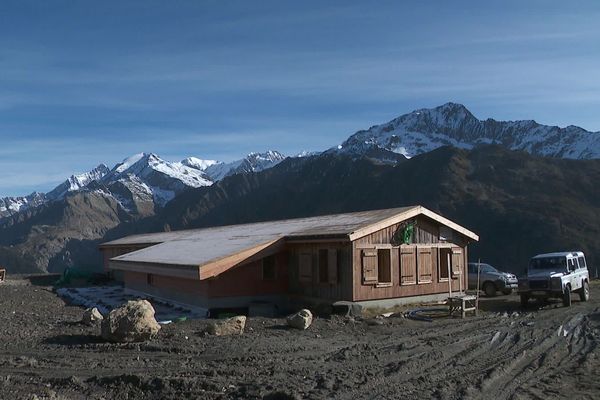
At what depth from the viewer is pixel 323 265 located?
21891 millimetres

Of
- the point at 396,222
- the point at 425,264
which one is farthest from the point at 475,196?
the point at 396,222

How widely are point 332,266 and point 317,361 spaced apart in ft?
29.5

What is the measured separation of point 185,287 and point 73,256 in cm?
15286

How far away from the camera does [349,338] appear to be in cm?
1554

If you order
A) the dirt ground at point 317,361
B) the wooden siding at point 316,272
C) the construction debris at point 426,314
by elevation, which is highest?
the wooden siding at point 316,272

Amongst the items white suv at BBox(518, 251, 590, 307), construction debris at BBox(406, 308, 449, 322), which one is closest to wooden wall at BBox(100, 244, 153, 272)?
construction debris at BBox(406, 308, 449, 322)

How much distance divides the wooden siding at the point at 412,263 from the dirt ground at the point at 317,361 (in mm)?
2480

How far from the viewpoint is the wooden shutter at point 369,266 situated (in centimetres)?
2078

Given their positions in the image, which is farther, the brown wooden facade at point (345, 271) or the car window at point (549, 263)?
the car window at point (549, 263)

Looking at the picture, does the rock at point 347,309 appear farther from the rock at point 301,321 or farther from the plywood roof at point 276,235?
the rock at point 301,321

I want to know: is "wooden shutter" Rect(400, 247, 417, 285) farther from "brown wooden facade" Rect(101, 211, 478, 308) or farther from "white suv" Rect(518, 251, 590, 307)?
"white suv" Rect(518, 251, 590, 307)

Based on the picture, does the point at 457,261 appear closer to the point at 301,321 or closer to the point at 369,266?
the point at 369,266

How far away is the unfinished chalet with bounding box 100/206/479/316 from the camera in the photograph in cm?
2080

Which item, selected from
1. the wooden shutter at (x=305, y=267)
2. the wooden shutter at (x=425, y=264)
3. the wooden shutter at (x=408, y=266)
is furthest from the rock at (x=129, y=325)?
the wooden shutter at (x=425, y=264)
